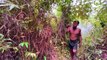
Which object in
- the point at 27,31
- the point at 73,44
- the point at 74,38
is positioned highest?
the point at 27,31

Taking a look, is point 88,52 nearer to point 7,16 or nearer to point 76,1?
point 76,1

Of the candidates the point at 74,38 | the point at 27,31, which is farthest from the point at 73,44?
the point at 27,31

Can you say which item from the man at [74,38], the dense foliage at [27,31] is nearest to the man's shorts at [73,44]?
the man at [74,38]

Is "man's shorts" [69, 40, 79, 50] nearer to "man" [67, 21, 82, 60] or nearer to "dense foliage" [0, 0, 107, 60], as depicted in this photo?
"man" [67, 21, 82, 60]

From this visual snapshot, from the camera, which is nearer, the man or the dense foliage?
the dense foliage

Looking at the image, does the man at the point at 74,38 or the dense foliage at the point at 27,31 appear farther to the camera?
Answer: the man at the point at 74,38

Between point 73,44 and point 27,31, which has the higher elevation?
point 27,31

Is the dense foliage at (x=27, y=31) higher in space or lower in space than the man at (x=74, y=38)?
higher

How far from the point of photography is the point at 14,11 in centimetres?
527

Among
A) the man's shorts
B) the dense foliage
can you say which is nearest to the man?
the man's shorts

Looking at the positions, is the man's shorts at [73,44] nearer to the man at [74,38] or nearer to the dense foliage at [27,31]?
the man at [74,38]

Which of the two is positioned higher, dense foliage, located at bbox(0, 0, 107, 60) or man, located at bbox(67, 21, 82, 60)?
dense foliage, located at bbox(0, 0, 107, 60)

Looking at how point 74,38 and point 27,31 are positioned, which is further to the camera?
point 74,38

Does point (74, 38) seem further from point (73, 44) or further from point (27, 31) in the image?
point (27, 31)
